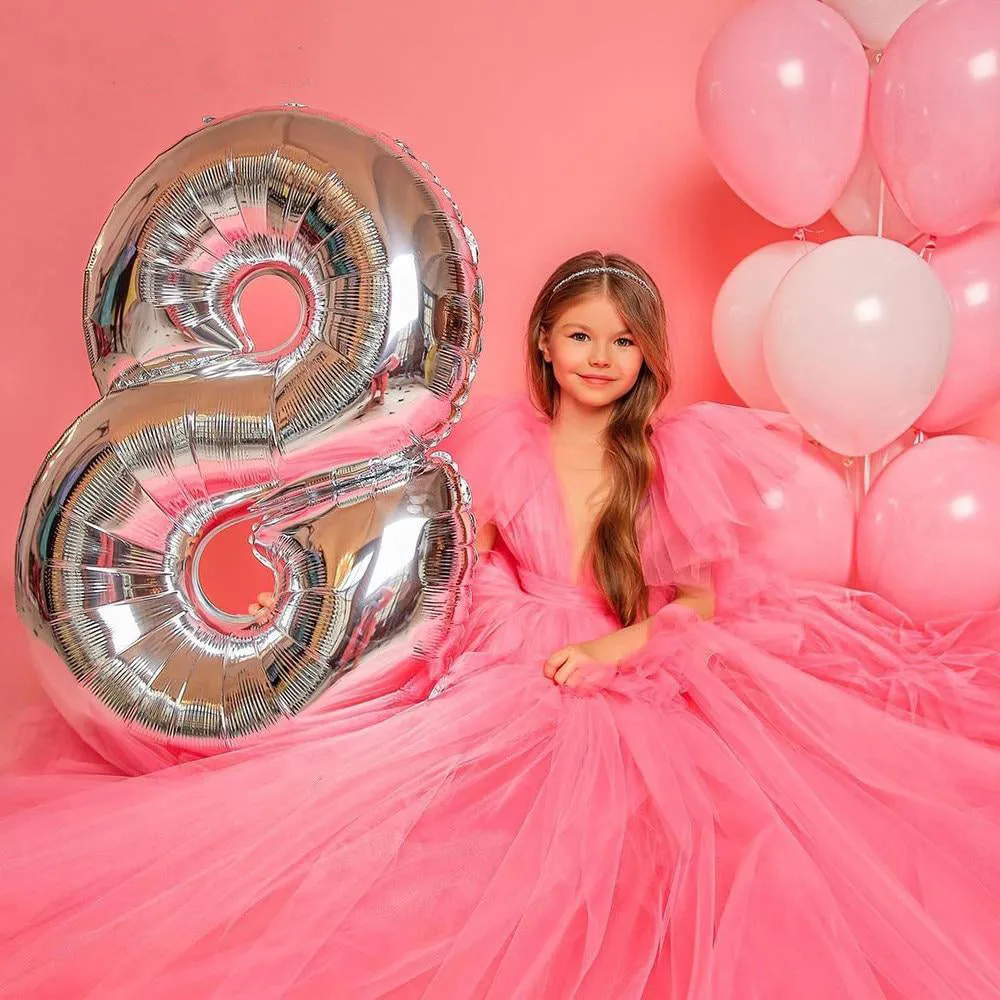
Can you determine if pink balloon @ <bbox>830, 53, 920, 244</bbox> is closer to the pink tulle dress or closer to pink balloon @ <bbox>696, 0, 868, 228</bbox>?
pink balloon @ <bbox>696, 0, 868, 228</bbox>

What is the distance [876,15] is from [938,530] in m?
0.94

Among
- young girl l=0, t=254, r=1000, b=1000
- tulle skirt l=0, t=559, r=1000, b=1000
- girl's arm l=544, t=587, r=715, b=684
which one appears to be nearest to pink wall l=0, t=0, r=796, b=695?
young girl l=0, t=254, r=1000, b=1000

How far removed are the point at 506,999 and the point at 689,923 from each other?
20 cm

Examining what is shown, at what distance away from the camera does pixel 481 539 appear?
1.89 metres

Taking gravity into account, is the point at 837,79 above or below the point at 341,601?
above

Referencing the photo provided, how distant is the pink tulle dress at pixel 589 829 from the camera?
102 cm

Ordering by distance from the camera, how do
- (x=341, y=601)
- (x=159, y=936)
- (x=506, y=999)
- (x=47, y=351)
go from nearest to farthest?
(x=506, y=999) → (x=159, y=936) → (x=341, y=601) → (x=47, y=351)

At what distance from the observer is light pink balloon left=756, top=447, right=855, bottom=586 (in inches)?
72.9

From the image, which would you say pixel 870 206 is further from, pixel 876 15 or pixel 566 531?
pixel 566 531

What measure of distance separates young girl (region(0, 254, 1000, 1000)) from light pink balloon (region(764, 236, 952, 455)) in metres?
0.12

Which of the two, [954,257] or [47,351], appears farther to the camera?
[47,351]

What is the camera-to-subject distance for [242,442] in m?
1.41

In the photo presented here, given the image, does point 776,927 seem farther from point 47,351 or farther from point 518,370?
point 47,351

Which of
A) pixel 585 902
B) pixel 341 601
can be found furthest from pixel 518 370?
pixel 585 902
